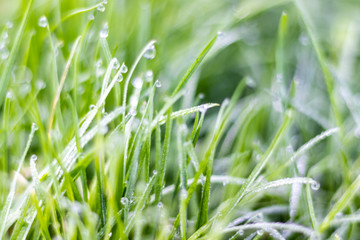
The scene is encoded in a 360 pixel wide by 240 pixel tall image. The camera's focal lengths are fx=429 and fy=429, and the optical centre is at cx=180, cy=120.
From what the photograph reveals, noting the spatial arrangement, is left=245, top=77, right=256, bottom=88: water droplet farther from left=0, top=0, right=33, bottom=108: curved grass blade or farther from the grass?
left=0, top=0, right=33, bottom=108: curved grass blade

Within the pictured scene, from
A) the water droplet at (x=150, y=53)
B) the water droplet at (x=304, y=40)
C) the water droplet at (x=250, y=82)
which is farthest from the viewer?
the water droplet at (x=304, y=40)

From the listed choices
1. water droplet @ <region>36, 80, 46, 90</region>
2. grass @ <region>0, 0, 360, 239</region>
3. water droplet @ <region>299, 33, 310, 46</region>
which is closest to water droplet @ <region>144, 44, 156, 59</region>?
grass @ <region>0, 0, 360, 239</region>

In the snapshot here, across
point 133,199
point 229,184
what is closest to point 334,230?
point 229,184

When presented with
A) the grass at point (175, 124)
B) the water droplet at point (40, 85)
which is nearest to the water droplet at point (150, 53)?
the grass at point (175, 124)

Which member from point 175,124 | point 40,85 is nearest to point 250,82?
point 175,124

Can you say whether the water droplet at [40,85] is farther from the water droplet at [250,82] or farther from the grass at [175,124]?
the water droplet at [250,82]

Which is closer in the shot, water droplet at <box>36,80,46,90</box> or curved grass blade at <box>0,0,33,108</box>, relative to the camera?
curved grass blade at <box>0,0,33,108</box>

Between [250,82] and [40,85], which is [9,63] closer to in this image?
[40,85]

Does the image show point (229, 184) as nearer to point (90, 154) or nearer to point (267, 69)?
point (90, 154)
